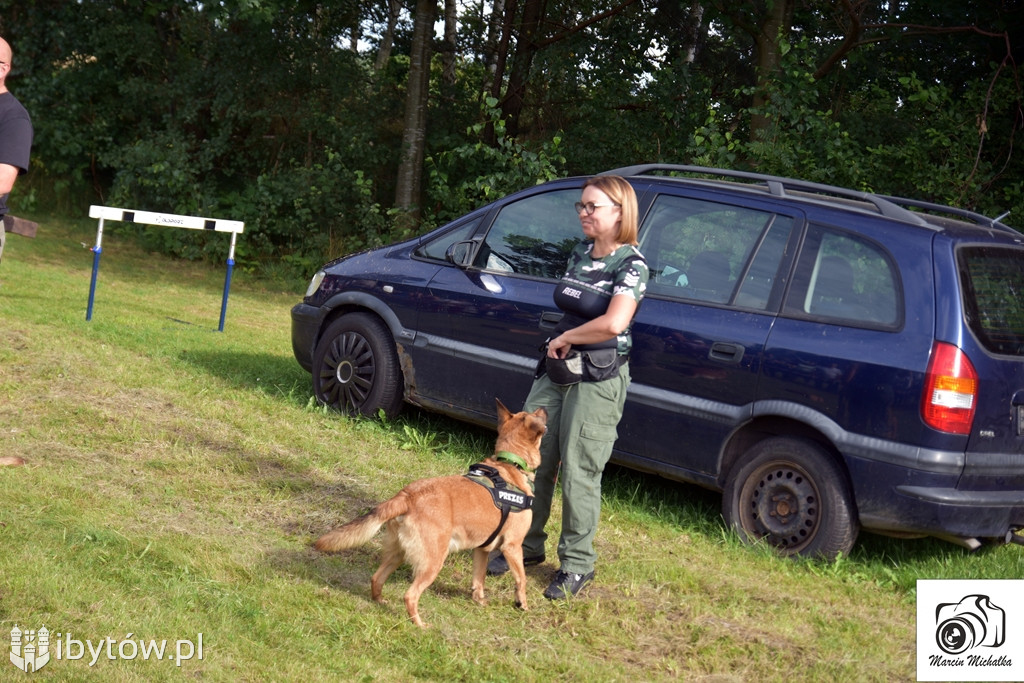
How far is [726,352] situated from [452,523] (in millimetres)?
1824

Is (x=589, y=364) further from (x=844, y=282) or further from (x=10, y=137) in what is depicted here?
(x=10, y=137)

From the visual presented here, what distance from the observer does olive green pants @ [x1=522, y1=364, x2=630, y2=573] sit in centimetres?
425

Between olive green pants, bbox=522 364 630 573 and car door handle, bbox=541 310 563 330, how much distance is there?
1175 mm

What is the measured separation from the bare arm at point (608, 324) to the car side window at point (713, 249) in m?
1.31

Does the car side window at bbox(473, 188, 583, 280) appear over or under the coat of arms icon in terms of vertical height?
over

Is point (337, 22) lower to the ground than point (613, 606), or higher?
higher

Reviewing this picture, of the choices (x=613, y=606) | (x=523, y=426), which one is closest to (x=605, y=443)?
(x=523, y=426)

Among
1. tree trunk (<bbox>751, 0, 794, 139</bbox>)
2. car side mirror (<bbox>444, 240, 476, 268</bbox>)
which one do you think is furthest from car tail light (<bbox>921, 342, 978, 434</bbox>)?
tree trunk (<bbox>751, 0, 794, 139</bbox>)

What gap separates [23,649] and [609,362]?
232cm

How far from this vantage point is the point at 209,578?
4.12m

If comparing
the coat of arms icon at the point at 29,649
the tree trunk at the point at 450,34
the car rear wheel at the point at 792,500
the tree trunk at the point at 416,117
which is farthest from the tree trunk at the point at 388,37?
the coat of arms icon at the point at 29,649

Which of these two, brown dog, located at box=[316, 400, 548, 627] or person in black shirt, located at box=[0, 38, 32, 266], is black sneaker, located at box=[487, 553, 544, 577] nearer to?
brown dog, located at box=[316, 400, 548, 627]

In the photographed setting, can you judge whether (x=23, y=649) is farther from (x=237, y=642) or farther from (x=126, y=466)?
(x=126, y=466)

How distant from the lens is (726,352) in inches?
199
